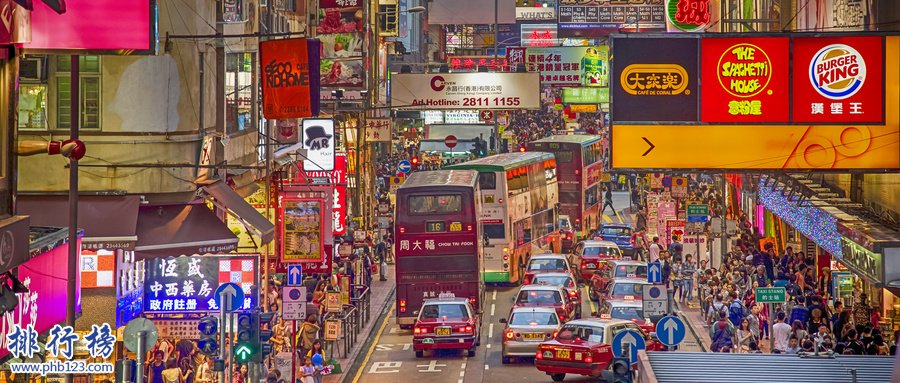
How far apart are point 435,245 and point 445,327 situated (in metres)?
4.80

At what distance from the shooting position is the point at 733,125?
19125 mm

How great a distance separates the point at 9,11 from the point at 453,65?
55.6 m

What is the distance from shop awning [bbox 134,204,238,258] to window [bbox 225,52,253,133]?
3.93 m

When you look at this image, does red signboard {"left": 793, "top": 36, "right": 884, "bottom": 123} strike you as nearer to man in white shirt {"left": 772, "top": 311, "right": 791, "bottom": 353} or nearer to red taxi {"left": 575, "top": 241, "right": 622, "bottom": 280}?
man in white shirt {"left": 772, "top": 311, "right": 791, "bottom": 353}

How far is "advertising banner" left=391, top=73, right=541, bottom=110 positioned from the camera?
44.8 m

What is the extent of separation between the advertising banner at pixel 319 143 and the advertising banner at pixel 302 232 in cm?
920

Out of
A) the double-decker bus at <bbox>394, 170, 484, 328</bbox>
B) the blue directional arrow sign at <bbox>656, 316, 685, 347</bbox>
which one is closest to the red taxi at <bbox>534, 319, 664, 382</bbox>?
the blue directional arrow sign at <bbox>656, 316, 685, 347</bbox>

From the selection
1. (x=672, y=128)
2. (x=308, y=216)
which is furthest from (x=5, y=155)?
(x=308, y=216)

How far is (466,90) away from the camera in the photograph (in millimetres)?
44812

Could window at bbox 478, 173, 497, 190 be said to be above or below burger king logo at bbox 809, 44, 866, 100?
below

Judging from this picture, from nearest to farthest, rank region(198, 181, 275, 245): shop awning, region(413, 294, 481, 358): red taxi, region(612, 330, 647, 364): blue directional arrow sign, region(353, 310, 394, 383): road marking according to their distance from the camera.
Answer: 1. region(612, 330, 647, 364): blue directional arrow sign
2. region(198, 181, 275, 245): shop awning
3. region(353, 310, 394, 383): road marking
4. region(413, 294, 481, 358): red taxi

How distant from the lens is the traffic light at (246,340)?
21.6 metres

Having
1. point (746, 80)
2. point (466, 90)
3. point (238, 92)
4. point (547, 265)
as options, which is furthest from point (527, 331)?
point (466, 90)

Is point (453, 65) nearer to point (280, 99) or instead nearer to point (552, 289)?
point (552, 289)
